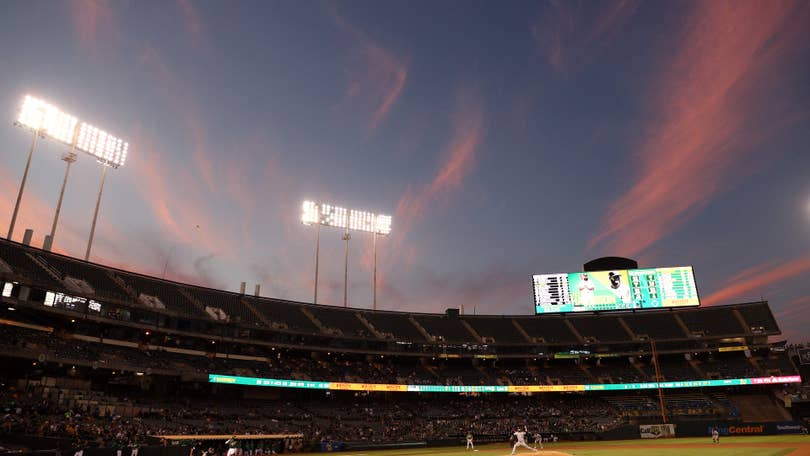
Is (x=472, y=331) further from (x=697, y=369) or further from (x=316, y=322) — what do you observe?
(x=697, y=369)

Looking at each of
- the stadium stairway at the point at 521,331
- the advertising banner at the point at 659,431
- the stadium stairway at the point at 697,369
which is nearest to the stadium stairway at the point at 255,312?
the stadium stairway at the point at 521,331

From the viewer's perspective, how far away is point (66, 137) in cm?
5541

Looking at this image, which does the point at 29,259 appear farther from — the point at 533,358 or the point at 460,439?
the point at 533,358

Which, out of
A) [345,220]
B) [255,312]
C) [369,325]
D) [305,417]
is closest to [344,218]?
[345,220]

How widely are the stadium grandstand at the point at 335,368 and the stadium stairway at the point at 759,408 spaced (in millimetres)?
324

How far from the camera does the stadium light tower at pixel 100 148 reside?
186 feet

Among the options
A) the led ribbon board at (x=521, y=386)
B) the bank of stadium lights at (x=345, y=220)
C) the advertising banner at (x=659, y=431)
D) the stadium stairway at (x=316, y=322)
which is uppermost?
the bank of stadium lights at (x=345, y=220)

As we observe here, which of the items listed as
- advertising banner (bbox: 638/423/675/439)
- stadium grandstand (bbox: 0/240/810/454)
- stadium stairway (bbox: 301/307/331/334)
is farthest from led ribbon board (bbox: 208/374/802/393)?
advertising banner (bbox: 638/423/675/439)

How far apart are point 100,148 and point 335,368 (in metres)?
42.3

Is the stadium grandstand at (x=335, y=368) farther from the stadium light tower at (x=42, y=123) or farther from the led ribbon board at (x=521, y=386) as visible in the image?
the stadium light tower at (x=42, y=123)

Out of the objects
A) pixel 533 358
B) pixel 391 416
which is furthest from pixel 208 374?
pixel 533 358

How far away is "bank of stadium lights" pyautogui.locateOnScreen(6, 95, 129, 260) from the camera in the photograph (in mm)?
51938

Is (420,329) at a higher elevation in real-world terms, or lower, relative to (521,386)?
higher

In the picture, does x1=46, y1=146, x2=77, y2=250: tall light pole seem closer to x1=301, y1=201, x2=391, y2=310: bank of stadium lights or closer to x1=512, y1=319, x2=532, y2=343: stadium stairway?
x1=301, y1=201, x2=391, y2=310: bank of stadium lights
